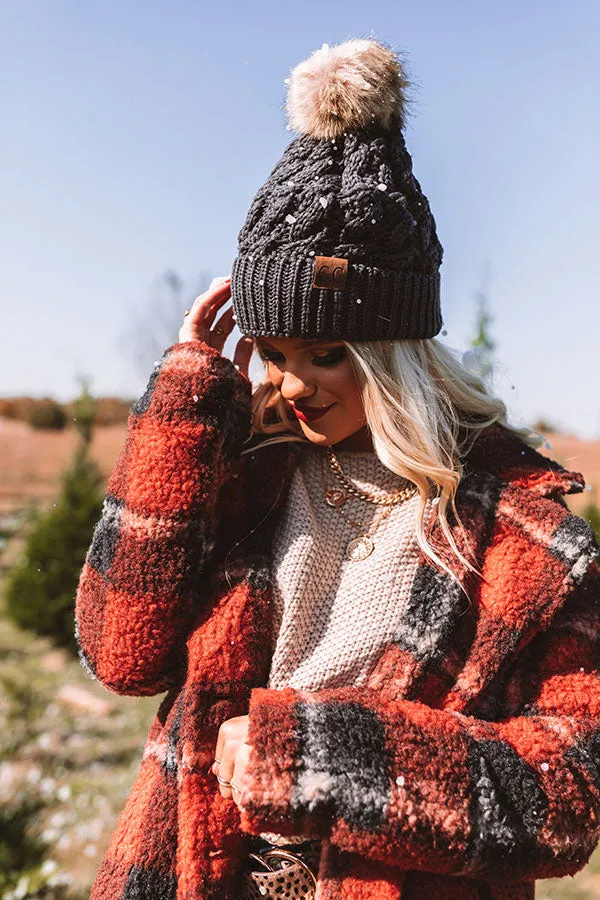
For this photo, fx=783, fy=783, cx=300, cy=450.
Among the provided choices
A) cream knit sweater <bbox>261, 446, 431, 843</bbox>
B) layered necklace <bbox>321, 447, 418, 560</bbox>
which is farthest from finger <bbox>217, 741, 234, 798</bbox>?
layered necklace <bbox>321, 447, 418, 560</bbox>

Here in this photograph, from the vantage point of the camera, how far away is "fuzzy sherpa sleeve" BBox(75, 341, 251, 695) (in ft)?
5.18

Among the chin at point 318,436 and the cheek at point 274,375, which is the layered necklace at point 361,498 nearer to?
the chin at point 318,436

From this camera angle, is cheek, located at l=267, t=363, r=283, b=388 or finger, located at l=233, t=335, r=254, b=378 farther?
finger, located at l=233, t=335, r=254, b=378

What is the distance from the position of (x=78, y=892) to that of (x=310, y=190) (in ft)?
10.4

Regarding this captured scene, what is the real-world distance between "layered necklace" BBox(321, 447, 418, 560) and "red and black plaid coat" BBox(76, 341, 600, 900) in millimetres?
111

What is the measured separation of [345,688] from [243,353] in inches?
33.2

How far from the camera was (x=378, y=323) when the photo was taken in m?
1.65

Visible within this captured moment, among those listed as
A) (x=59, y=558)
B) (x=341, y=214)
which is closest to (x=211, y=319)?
(x=341, y=214)

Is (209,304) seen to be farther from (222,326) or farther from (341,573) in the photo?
(341,573)

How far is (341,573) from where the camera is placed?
1.68 metres

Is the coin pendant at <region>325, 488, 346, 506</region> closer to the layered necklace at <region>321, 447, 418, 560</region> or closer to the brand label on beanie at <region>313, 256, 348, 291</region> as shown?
the layered necklace at <region>321, 447, 418, 560</region>

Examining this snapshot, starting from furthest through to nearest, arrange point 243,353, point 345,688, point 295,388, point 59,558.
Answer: point 59,558 < point 243,353 < point 295,388 < point 345,688

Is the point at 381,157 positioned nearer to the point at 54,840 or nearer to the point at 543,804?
the point at 543,804

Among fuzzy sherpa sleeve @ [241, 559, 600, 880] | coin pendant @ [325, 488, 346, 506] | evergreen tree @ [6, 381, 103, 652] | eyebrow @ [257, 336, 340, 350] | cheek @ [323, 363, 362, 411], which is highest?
eyebrow @ [257, 336, 340, 350]
